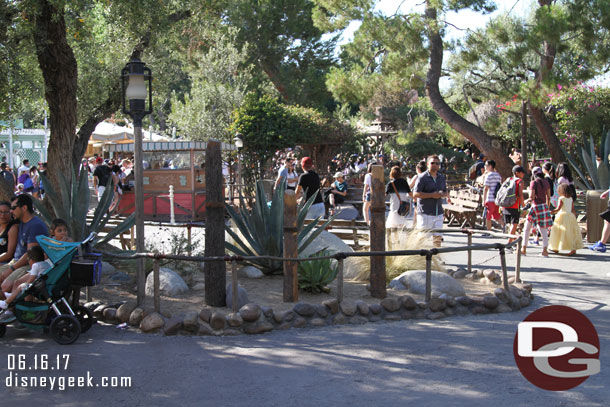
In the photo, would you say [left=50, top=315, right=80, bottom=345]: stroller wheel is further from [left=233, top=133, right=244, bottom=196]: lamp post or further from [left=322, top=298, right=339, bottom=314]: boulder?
[left=233, top=133, right=244, bottom=196]: lamp post

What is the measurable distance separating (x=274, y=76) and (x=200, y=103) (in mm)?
9186

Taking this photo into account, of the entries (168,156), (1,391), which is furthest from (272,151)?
(1,391)

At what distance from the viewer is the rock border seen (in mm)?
6523

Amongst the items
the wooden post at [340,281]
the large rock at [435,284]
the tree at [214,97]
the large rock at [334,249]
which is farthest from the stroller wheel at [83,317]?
the tree at [214,97]

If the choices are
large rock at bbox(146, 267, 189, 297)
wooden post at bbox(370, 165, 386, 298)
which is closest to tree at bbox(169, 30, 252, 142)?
large rock at bbox(146, 267, 189, 297)

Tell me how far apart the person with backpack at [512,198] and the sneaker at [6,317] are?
328 inches

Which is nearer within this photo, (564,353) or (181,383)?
(181,383)

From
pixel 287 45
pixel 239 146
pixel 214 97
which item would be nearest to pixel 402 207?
pixel 239 146

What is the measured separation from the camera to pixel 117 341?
247 inches

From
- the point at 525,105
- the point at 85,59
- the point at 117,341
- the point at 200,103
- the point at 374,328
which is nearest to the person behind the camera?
the point at 117,341

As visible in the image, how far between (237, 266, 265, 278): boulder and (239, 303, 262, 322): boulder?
174cm

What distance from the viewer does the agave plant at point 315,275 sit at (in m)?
7.60

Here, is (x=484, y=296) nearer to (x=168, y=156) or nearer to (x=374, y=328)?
(x=374, y=328)

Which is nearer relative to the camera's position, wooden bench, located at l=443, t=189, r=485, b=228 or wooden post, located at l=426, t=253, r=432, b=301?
wooden post, located at l=426, t=253, r=432, b=301
